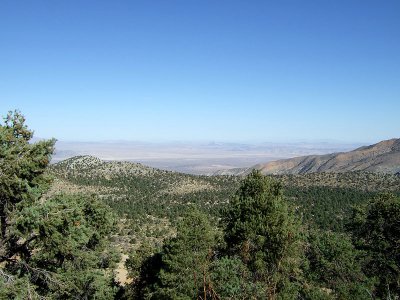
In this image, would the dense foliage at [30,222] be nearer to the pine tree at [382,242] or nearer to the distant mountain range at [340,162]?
the pine tree at [382,242]

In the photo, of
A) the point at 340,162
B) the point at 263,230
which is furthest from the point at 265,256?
the point at 340,162

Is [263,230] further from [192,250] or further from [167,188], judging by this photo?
[167,188]

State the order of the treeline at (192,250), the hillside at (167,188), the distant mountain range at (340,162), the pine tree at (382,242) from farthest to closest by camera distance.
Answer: the distant mountain range at (340,162), the hillside at (167,188), the pine tree at (382,242), the treeline at (192,250)

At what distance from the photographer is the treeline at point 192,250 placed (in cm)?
1078

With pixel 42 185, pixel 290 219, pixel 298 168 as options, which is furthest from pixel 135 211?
pixel 298 168

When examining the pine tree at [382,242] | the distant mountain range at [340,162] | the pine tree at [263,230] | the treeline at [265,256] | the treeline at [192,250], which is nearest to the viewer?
the treeline at [192,250]

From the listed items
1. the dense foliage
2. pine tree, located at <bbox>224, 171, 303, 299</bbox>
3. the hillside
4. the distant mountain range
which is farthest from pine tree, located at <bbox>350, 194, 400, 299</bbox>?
the distant mountain range

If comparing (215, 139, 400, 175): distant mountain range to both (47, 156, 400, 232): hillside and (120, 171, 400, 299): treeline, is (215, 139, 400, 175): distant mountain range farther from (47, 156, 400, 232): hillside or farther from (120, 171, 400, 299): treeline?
(120, 171, 400, 299): treeline

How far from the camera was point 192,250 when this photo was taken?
1677 cm

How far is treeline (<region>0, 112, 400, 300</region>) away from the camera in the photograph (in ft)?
35.4

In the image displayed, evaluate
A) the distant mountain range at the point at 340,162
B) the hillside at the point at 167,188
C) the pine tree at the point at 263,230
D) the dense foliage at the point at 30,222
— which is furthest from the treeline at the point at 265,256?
the distant mountain range at the point at 340,162

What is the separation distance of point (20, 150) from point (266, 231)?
428 inches

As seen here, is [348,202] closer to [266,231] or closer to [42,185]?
[266,231]

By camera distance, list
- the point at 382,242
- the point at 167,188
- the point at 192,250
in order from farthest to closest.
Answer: the point at 167,188, the point at 382,242, the point at 192,250
